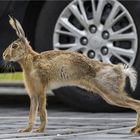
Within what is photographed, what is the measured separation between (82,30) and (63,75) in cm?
182

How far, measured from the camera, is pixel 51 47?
339 inches

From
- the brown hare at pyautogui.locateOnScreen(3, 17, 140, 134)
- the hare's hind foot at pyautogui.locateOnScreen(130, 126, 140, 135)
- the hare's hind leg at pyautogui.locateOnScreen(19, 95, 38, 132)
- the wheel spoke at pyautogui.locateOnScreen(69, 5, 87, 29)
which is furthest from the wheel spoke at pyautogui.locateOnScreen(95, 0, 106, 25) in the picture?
the hare's hind foot at pyautogui.locateOnScreen(130, 126, 140, 135)

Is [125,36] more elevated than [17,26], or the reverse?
[17,26]

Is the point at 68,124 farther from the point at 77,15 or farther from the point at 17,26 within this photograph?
the point at 77,15

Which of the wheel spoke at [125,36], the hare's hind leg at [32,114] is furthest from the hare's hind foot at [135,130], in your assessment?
the wheel spoke at [125,36]

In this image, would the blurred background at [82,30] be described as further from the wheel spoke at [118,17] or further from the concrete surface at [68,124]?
the concrete surface at [68,124]

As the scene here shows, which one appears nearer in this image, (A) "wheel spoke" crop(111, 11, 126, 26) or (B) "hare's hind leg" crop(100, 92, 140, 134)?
(B) "hare's hind leg" crop(100, 92, 140, 134)

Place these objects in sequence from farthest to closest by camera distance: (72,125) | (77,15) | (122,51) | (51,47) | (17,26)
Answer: (51,47)
(77,15)
(122,51)
(72,125)
(17,26)

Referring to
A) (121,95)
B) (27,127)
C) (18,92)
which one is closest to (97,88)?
(121,95)

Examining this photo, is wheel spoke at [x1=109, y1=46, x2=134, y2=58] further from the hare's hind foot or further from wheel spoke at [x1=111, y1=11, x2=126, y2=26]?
the hare's hind foot

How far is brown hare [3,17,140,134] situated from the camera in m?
6.55

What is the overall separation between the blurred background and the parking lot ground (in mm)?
252

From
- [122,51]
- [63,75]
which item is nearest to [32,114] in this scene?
[63,75]

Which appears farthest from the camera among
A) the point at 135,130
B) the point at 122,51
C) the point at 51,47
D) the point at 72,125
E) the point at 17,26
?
the point at 51,47
